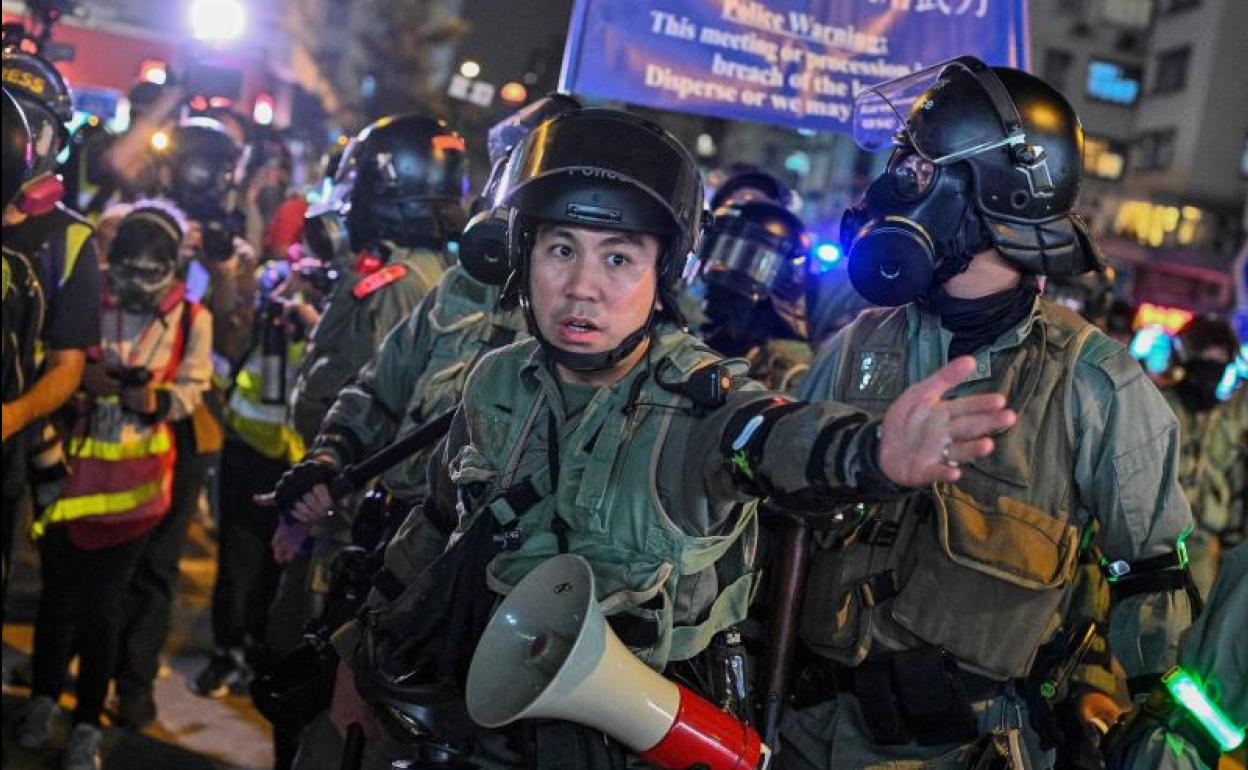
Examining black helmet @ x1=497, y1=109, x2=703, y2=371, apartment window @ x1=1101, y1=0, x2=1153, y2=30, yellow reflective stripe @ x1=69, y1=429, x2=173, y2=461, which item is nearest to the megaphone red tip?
black helmet @ x1=497, y1=109, x2=703, y2=371

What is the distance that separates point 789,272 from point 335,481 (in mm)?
2440

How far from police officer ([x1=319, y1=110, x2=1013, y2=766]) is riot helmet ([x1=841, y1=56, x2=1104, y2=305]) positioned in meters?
0.63

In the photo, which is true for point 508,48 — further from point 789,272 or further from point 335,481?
point 335,481

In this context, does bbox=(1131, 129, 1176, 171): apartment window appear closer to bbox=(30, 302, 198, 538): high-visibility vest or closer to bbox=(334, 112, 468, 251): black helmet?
bbox=(334, 112, 468, 251): black helmet

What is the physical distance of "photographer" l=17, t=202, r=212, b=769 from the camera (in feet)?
17.7

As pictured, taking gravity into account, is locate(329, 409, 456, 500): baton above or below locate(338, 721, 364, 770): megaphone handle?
above

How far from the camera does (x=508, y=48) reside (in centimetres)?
783

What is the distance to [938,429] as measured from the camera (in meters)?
2.09

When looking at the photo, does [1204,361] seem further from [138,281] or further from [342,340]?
[138,281]

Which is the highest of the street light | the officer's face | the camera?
the street light

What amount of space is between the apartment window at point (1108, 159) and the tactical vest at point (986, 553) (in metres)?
57.1

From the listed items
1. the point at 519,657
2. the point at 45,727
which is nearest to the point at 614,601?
the point at 519,657

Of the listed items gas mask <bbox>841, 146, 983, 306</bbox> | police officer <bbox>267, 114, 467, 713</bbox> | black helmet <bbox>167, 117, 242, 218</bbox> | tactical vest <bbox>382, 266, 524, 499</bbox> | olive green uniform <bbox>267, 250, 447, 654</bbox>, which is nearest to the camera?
gas mask <bbox>841, 146, 983, 306</bbox>

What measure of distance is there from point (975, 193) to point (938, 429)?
4.82 ft
